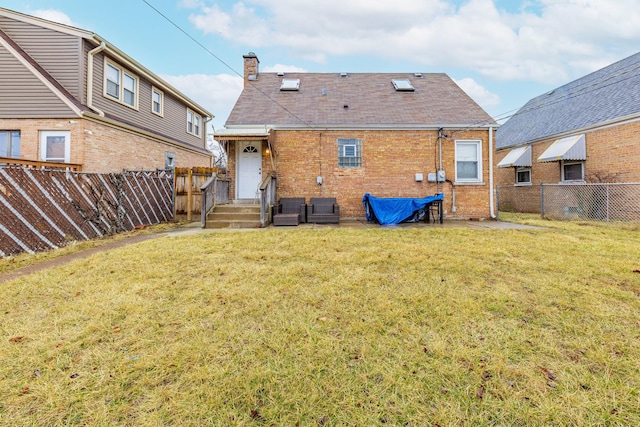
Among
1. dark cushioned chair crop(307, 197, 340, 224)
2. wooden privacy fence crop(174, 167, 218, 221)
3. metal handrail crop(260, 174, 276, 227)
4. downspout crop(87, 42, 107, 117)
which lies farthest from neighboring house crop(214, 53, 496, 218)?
downspout crop(87, 42, 107, 117)

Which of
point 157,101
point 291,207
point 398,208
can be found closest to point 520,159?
point 398,208

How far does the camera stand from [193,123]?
58.9 feet

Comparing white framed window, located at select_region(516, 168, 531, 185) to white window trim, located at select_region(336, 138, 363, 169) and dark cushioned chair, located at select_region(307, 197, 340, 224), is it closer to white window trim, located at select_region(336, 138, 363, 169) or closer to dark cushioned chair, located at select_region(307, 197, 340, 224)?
white window trim, located at select_region(336, 138, 363, 169)

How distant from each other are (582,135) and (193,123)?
20343 millimetres

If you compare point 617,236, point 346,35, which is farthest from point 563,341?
point 346,35

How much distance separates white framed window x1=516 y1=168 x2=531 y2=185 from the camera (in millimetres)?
15360

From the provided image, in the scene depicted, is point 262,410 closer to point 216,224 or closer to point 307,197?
point 216,224

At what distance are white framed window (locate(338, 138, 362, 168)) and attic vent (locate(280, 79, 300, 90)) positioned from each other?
3.99 metres

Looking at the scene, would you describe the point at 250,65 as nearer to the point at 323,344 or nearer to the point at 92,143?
the point at 92,143

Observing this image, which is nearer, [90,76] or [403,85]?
[90,76]

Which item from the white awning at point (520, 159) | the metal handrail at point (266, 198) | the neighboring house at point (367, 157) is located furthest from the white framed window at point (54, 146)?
the white awning at point (520, 159)

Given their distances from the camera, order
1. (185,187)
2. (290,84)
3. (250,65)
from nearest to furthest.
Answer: (185,187) < (290,84) < (250,65)

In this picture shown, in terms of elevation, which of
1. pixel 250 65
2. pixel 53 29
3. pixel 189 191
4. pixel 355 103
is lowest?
pixel 189 191

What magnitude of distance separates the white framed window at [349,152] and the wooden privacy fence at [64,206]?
23.2ft
